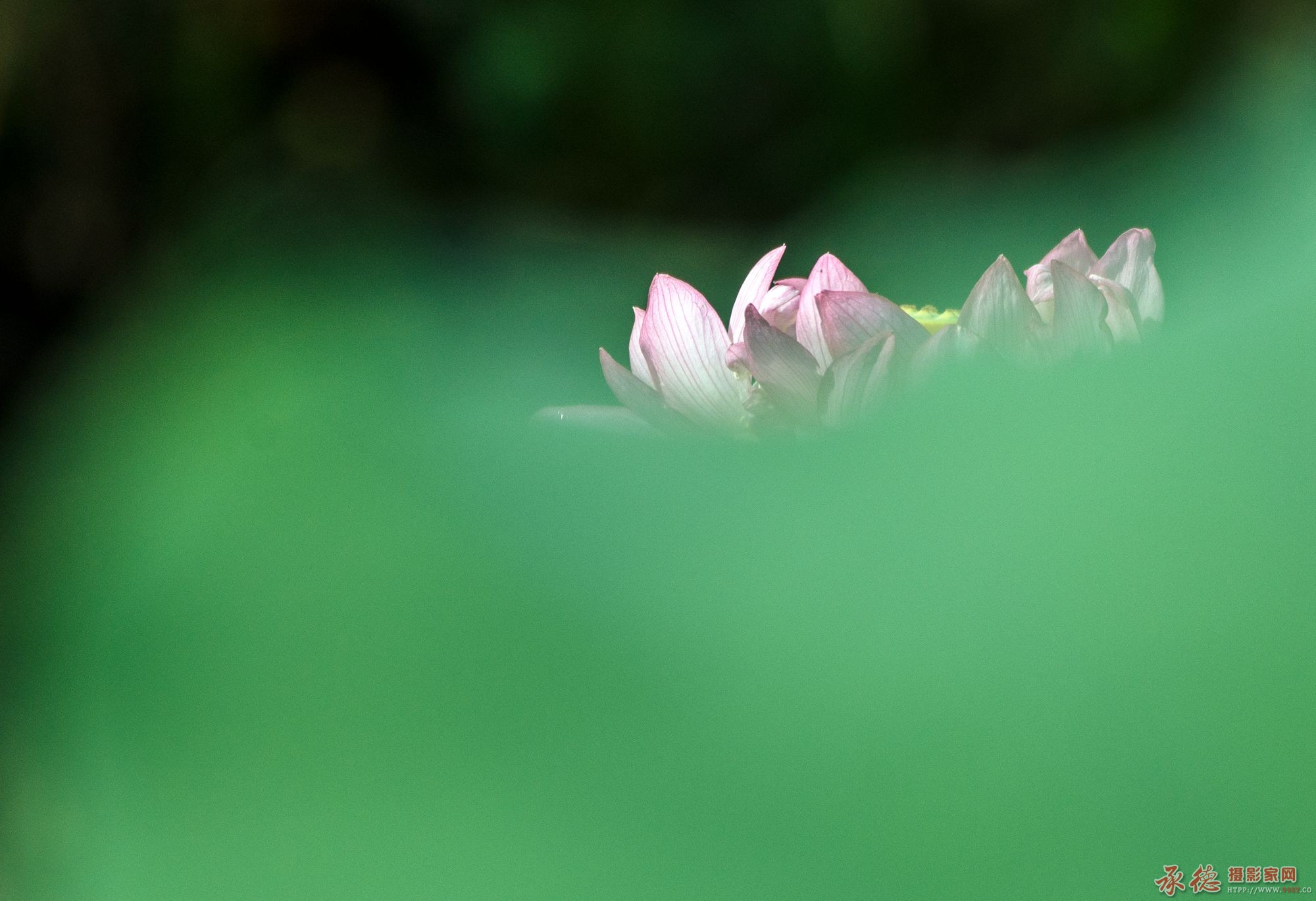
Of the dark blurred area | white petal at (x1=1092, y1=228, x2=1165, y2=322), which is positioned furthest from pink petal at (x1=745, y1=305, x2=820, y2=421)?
the dark blurred area

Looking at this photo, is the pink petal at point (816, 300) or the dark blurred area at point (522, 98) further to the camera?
the dark blurred area at point (522, 98)

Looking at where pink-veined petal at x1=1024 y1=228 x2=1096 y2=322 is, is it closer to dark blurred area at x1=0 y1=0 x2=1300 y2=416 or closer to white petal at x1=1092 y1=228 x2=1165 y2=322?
white petal at x1=1092 y1=228 x2=1165 y2=322

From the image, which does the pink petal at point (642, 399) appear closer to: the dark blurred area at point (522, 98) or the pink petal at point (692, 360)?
the pink petal at point (692, 360)

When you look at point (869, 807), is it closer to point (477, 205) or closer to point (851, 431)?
point (851, 431)

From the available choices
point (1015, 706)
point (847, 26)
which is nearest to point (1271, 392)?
point (1015, 706)

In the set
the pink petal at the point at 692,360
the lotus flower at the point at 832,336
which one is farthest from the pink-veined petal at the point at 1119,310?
the pink petal at the point at 692,360

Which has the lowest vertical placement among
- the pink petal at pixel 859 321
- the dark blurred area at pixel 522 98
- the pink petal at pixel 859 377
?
the pink petal at pixel 859 377

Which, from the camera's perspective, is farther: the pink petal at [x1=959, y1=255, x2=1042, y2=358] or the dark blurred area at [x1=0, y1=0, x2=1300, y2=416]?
the dark blurred area at [x1=0, y1=0, x2=1300, y2=416]

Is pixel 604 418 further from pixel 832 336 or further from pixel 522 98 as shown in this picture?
pixel 522 98
